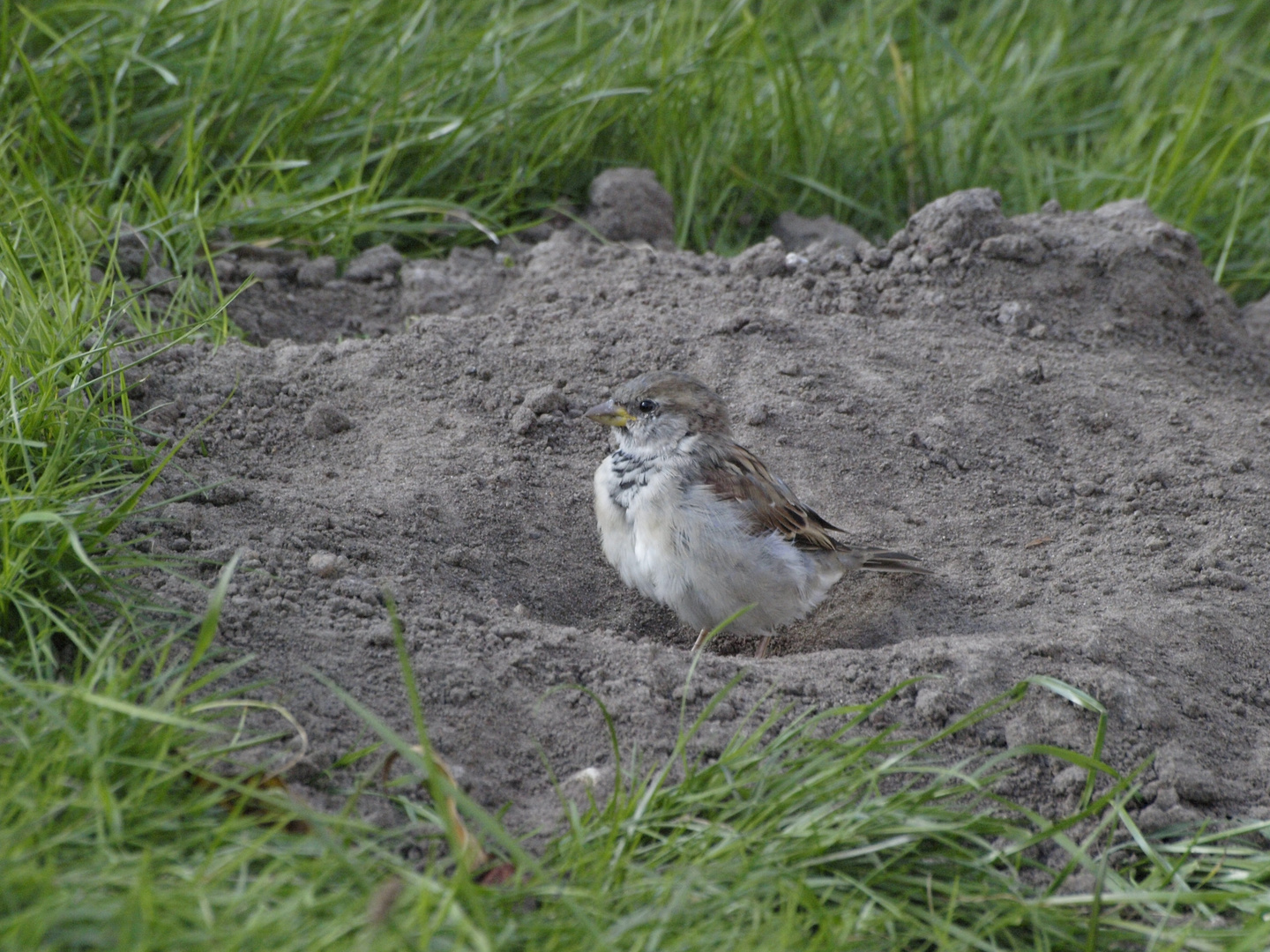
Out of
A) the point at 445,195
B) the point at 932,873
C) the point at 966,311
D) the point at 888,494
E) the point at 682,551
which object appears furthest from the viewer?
the point at 445,195

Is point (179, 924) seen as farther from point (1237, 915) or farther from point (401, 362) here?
point (401, 362)

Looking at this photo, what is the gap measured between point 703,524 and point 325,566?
47.6 inches

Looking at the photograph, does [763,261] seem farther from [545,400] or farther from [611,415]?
[611,415]

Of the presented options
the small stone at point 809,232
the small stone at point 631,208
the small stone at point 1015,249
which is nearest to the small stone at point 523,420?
the small stone at point 631,208

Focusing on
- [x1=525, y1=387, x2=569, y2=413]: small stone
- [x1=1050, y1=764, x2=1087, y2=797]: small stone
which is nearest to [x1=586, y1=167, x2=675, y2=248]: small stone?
[x1=525, y1=387, x2=569, y2=413]: small stone

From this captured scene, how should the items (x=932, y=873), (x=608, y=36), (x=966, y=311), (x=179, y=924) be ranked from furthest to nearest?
(x=608, y=36) < (x=966, y=311) < (x=932, y=873) < (x=179, y=924)

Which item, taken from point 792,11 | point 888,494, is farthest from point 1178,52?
point 888,494

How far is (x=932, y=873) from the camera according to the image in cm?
283

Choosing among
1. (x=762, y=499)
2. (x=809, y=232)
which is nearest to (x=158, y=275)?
(x=762, y=499)

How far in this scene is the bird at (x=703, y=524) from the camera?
13.3ft

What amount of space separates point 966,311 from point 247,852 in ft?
13.5

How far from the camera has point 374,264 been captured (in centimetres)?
568

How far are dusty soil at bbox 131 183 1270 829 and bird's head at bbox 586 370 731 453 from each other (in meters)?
0.35

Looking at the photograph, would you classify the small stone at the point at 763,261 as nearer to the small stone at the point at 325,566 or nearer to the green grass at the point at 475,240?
the green grass at the point at 475,240
